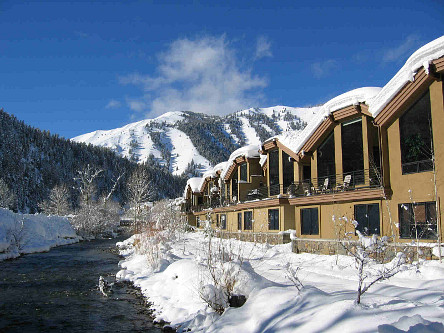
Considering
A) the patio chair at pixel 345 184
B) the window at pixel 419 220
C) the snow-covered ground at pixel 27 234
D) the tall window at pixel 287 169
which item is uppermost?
the tall window at pixel 287 169

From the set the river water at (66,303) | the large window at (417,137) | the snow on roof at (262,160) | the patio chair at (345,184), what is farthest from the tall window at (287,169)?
the river water at (66,303)

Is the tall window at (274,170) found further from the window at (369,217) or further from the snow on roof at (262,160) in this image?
the window at (369,217)

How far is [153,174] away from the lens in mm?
154375

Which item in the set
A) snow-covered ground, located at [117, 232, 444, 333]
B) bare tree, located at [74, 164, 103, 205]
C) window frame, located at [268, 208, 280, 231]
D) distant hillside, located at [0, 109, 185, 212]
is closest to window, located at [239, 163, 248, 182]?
window frame, located at [268, 208, 280, 231]

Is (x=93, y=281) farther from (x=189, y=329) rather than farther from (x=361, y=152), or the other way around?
(x=361, y=152)

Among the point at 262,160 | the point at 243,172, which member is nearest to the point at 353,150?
the point at 262,160

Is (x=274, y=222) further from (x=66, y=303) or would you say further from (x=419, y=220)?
(x=66, y=303)

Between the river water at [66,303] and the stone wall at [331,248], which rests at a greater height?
the stone wall at [331,248]

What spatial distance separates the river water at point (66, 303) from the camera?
369 inches

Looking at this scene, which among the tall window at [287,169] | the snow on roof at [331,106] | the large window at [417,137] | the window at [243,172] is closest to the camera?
the large window at [417,137]

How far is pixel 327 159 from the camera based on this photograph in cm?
2186

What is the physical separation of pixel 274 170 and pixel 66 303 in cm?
1909

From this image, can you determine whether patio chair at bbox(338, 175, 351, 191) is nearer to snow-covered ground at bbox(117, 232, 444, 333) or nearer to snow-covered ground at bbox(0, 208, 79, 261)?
snow-covered ground at bbox(117, 232, 444, 333)

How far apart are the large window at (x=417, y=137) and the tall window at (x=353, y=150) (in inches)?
140
